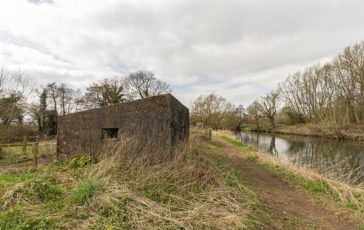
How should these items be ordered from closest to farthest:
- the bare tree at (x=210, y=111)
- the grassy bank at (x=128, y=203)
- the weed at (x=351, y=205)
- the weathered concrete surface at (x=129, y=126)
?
the grassy bank at (x=128, y=203) < the weed at (x=351, y=205) < the weathered concrete surface at (x=129, y=126) < the bare tree at (x=210, y=111)

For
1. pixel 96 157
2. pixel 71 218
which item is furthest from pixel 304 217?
pixel 96 157

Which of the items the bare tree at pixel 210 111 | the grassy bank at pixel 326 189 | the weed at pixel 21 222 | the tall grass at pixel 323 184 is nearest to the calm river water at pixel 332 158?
the tall grass at pixel 323 184

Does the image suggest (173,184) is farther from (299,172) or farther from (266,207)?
(299,172)

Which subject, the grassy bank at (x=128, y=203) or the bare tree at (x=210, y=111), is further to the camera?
the bare tree at (x=210, y=111)

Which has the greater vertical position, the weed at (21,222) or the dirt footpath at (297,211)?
the weed at (21,222)

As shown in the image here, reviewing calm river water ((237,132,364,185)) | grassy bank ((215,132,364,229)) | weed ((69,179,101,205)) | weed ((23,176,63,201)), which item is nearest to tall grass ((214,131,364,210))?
grassy bank ((215,132,364,229))

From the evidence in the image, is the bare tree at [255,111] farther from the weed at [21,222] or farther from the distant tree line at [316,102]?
the weed at [21,222]

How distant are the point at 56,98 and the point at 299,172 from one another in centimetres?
2767

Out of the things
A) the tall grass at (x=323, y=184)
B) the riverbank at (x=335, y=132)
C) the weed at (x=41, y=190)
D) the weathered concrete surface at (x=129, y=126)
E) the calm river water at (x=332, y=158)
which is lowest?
the calm river water at (x=332, y=158)

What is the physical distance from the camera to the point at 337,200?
4.05 m

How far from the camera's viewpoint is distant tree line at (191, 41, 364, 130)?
1825 cm

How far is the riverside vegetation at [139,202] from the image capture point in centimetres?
212

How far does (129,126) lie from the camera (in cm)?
462

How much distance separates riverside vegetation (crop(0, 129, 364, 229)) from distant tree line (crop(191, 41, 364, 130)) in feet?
53.1
